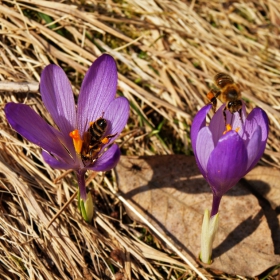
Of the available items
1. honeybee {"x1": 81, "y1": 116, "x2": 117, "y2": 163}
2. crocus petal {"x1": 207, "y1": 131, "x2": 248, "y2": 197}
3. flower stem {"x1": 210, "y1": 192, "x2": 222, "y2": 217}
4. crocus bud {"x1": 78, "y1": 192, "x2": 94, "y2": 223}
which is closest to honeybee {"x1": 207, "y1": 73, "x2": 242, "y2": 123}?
crocus petal {"x1": 207, "y1": 131, "x2": 248, "y2": 197}

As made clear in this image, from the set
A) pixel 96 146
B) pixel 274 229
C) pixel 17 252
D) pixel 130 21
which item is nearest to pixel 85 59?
pixel 130 21

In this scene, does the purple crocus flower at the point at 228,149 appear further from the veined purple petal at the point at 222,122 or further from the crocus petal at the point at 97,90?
the crocus petal at the point at 97,90

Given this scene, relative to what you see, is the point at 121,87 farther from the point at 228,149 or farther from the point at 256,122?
the point at 228,149

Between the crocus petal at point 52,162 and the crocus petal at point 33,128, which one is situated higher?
the crocus petal at point 33,128

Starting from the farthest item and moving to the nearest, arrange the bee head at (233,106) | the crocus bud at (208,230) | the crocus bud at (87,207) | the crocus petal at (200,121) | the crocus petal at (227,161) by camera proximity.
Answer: the crocus bud at (87,207)
the crocus bud at (208,230)
the bee head at (233,106)
the crocus petal at (200,121)
the crocus petal at (227,161)

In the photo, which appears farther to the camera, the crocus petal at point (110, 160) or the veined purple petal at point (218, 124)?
the veined purple petal at point (218, 124)

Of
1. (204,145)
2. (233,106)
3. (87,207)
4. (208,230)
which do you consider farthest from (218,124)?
(87,207)

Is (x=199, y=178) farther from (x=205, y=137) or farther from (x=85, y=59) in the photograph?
(x=85, y=59)

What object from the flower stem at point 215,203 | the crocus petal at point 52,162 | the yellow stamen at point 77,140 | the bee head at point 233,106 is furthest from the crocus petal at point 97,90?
the flower stem at point 215,203
